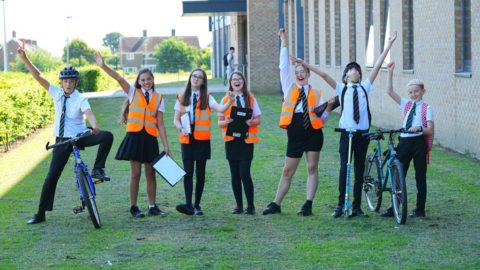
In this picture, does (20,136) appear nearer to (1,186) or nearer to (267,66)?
(1,186)

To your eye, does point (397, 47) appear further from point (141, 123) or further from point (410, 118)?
point (141, 123)

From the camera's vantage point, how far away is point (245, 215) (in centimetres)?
1168

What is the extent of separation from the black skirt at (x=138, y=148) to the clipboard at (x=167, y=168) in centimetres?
8

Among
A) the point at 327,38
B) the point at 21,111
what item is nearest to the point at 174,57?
the point at 327,38

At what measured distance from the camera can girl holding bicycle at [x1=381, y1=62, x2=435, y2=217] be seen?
36.3ft

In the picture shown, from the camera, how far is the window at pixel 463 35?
18.2 metres

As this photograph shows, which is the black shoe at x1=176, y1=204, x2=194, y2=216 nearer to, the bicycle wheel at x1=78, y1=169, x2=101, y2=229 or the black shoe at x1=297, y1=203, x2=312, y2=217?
the bicycle wheel at x1=78, y1=169, x2=101, y2=229

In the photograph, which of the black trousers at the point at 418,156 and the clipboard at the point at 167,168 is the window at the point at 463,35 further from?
the clipboard at the point at 167,168

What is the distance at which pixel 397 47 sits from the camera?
2334 cm

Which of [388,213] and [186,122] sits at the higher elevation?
[186,122]

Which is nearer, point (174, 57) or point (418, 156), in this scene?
point (418, 156)

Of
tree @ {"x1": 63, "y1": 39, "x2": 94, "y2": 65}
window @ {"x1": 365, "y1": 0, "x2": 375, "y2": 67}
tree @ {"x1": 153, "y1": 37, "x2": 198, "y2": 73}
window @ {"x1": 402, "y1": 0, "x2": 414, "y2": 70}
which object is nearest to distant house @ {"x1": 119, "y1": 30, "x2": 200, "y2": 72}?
tree @ {"x1": 63, "y1": 39, "x2": 94, "y2": 65}

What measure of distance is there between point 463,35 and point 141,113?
8.56m

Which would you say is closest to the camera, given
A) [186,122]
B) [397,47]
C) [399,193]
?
[399,193]
